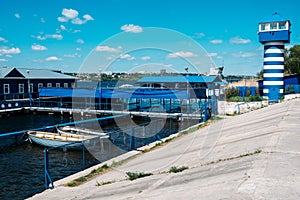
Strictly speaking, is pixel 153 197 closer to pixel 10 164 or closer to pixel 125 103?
pixel 10 164

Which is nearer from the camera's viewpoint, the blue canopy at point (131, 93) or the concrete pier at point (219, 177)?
the concrete pier at point (219, 177)

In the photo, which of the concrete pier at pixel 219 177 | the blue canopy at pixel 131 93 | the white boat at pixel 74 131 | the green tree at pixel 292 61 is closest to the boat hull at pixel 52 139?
the white boat at pixel 74 131

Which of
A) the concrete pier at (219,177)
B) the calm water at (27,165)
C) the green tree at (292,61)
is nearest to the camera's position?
the concrete pier at (219,177)

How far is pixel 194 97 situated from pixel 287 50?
52.2 meters

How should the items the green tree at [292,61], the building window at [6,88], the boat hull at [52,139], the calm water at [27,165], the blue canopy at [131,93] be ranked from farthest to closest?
the green tree at [292,61], the building window at [6,88], the blue canopy at [131,93], the boat hull at [52,139], the calm water at [27,165]

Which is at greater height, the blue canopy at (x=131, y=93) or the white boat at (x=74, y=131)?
the blue canopy at (x=131, y=93)

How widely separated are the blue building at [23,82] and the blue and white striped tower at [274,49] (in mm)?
33762

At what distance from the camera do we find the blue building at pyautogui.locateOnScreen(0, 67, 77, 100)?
44156 millimetres

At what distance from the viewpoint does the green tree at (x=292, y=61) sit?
68438 mm

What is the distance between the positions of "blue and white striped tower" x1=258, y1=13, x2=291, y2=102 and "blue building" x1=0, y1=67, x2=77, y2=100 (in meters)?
33.8

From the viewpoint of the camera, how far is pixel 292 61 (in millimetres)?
69188

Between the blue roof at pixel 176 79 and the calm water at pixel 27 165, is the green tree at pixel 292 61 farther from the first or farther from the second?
the calm water at pixel 27 165

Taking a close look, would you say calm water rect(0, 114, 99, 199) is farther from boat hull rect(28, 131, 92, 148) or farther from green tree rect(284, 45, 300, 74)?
green tree rect(284, 45, 300, 74)

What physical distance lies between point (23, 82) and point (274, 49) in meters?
37.5
